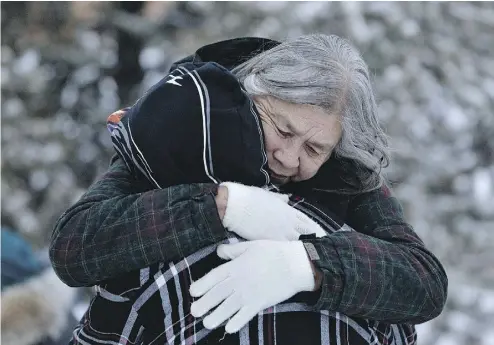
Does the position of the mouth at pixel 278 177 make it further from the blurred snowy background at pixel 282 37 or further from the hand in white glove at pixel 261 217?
the blurred snowy background at pixel 282 37

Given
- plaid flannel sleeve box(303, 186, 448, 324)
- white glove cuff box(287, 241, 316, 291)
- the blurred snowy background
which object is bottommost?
the blurred snowy background

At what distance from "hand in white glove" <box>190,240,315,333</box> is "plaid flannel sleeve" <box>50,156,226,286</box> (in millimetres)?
60

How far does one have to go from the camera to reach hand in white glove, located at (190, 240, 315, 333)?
1.16 meters

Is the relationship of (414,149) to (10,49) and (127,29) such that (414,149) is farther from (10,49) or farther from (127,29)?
(10,49)

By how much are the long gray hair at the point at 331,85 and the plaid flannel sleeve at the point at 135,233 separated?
27 centimetres

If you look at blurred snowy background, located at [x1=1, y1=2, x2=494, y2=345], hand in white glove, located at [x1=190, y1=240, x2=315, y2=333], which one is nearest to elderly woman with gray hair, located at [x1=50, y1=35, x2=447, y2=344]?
hand in white glove, located at [x1=190, y1=240, x2=315, y2=333]

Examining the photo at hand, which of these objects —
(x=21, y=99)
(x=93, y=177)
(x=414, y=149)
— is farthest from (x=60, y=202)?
(x=414, y=149)

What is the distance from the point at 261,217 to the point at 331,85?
1.03ft

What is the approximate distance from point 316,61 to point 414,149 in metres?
2.53

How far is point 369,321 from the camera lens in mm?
1277

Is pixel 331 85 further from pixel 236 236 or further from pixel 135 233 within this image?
pixel 135 233

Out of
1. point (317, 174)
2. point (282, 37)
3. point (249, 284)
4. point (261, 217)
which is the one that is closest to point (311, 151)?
point (317, 174)

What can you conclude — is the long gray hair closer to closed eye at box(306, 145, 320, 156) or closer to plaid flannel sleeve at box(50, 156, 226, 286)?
closed eye at box(306, 145, 320, 156)

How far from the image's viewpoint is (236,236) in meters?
1.24
